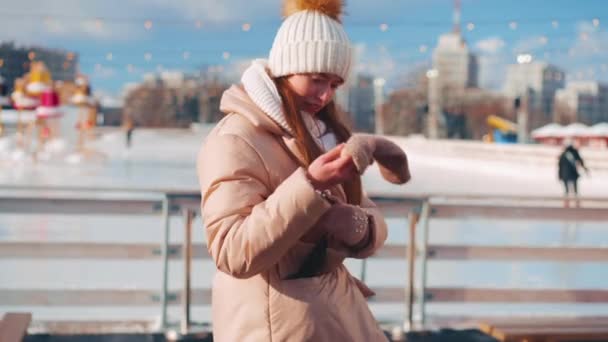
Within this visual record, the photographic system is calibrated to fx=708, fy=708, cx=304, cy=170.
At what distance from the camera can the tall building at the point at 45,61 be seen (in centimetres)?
2111

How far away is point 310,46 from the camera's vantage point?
1.07 meters

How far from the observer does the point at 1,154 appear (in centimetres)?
1564

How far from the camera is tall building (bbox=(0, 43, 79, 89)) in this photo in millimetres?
21109

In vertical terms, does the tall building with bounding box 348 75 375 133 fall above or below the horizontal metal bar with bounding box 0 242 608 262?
below

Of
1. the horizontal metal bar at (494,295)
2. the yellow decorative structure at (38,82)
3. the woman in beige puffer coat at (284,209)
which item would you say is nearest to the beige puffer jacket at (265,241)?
the woman in beige puffer coat at (284,209)

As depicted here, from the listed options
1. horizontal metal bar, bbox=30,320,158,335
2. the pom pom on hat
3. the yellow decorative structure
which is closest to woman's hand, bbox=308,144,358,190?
the pom pom on hat

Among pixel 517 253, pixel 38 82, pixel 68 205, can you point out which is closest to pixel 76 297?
pixel 68 205

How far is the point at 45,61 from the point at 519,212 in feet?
71.4

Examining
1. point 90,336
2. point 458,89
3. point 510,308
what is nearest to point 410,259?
point 510,308

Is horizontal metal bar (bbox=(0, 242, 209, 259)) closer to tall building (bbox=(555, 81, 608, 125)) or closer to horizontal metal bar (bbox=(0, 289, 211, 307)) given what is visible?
horizontal metal bar (bbox=(0, 289, 211, 307))

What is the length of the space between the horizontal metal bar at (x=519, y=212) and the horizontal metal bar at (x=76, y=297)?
1.22m

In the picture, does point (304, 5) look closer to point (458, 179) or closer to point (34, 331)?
point (34, 331)

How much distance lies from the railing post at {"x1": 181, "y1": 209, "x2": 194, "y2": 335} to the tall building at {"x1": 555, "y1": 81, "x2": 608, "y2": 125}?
4720 centimetres

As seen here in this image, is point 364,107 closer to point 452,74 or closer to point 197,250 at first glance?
point 452,74
